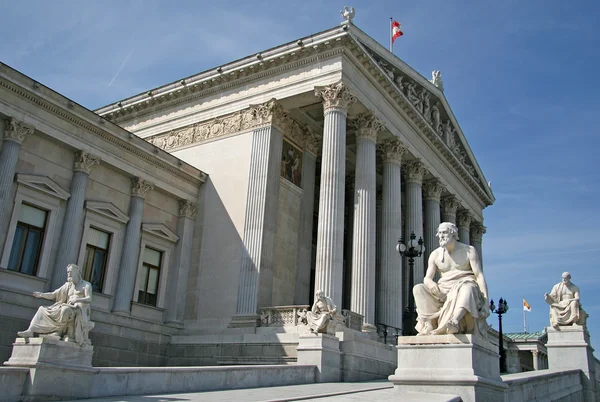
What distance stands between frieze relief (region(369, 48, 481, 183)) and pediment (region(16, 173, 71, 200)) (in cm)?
1574

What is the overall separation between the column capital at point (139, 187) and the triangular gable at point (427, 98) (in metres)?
11.5

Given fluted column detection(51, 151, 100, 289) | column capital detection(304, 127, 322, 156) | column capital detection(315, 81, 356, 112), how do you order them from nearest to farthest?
fluted column detection(51, 151, 100, 289) < column capital detection(315, 81, 356, 112) < column capital detection(304, 127, 322, 156)

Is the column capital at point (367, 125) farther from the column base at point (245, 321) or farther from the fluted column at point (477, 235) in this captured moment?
the fluted column at point (477, 235)

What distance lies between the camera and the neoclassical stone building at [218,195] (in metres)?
22.5

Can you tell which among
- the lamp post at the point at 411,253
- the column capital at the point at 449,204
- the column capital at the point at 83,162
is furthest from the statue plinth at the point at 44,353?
the column capital at the point at 449,204

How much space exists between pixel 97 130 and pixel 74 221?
3.92 metres

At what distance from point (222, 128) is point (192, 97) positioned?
9.37ft

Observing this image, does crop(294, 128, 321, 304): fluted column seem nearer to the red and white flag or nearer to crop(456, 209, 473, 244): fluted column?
the red and white flag

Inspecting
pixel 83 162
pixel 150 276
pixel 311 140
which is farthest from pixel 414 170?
pixel 83 162

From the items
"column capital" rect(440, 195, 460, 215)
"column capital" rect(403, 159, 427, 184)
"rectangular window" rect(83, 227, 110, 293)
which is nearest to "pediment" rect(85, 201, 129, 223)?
"rectangular window" rect(83, 227, 110, 293)

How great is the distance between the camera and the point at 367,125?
28.2 m

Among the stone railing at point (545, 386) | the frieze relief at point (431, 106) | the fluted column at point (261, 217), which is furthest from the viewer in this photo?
the frieze relief at point (431, 106)

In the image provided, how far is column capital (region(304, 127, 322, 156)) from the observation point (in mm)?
30344

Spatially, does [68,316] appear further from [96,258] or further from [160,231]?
[160,231]
